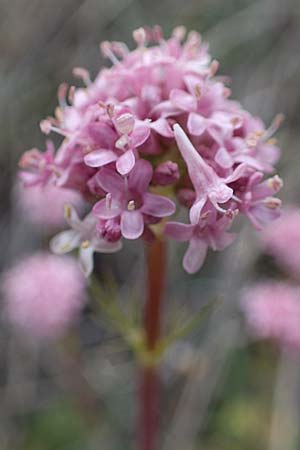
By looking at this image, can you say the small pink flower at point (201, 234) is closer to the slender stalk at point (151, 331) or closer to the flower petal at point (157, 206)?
the flower petal at point (157, 206)

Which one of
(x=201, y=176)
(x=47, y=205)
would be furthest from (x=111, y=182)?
(x=47, y=205)

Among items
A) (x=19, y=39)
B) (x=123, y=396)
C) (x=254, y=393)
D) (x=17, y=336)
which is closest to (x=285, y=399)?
(x=254, y=393)

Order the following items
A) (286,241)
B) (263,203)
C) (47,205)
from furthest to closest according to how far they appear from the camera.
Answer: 1. (47,205)
2. (286,241)
3. (263,203)

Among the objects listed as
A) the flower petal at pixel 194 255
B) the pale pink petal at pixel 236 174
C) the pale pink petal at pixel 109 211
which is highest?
the pale pink petal at pixel 109 211

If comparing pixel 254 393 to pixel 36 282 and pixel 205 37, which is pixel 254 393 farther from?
pixel 205 37

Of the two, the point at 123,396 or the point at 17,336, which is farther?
the point at 17,336

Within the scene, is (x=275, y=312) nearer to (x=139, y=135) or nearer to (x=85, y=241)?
(x=85, y=241)

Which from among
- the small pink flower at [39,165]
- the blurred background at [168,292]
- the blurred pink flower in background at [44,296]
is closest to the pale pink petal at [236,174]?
the small pink flower at [39,165]
